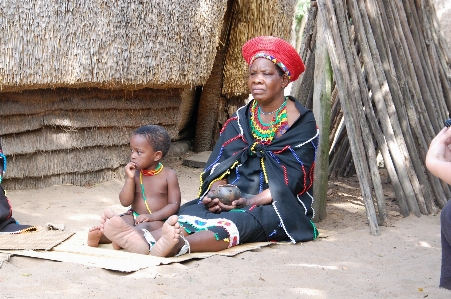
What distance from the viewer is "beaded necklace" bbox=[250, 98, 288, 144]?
4391 millimetres

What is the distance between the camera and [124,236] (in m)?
3.62

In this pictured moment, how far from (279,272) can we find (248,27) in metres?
4.46

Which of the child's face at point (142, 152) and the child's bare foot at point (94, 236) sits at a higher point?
the child's face at point (142, 152)

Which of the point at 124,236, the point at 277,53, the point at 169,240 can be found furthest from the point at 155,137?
the point at 277,53

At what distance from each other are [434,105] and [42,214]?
3.45 meters

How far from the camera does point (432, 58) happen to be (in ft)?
18.8

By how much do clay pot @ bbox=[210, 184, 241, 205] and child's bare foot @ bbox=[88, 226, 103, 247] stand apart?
804mm

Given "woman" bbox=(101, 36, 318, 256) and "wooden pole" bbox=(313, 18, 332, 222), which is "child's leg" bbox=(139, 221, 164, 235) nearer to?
"woman" bbox=(101, 36, 318, 256)

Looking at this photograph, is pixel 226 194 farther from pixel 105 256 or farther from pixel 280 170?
pixel 105 256

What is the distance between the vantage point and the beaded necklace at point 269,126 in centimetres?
439

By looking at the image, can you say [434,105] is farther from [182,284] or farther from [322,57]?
[182,284]

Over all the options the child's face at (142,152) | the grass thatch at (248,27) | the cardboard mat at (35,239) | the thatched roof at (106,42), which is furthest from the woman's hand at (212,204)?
the grass thatch at (248,27)

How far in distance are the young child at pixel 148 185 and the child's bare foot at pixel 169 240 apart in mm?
364

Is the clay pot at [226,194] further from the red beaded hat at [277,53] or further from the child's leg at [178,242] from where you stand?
the red beaded hat at [277,53]
